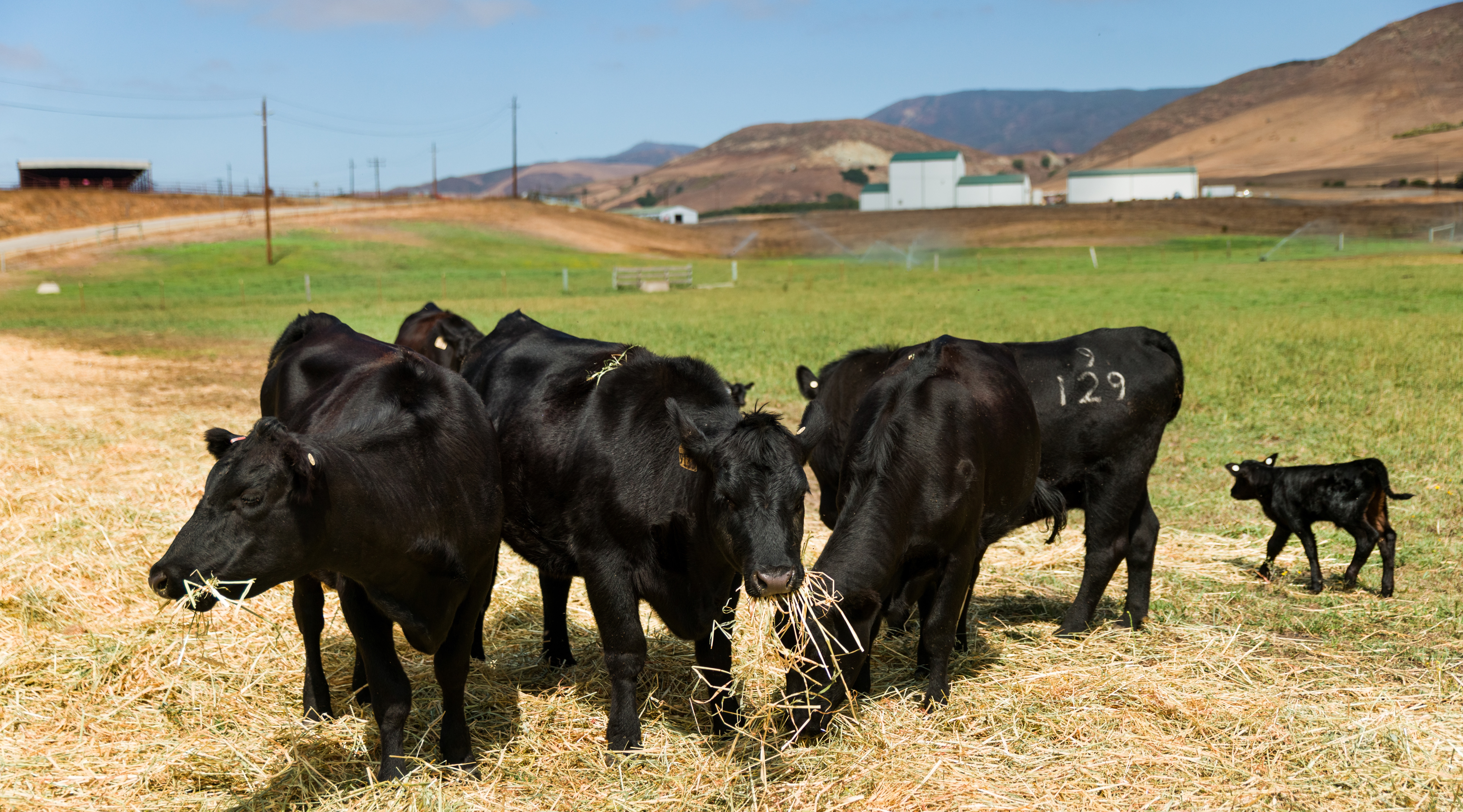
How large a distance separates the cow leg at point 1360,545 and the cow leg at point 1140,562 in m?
1.42

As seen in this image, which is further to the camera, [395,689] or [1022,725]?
[1022,725]

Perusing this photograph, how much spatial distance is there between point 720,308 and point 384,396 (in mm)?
28061

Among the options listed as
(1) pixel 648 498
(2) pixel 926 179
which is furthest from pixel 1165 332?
(2) pixel 926 179

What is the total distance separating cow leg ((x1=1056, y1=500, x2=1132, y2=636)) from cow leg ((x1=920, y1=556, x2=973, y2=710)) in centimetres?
153

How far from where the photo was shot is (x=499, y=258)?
6425 cm

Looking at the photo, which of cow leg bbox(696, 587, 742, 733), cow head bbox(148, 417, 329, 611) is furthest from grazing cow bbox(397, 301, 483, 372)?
cow head bbox(148, 417, 329, 611)

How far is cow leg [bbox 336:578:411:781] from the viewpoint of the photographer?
15.4 ft

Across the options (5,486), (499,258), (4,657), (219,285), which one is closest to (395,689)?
(4,657)

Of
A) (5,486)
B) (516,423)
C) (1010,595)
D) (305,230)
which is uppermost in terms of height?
(305,230)

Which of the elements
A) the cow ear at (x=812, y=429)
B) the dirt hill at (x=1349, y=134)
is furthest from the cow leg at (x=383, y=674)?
the dirt hill at (x=1349, y=134)

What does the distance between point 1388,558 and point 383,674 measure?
6.61 m

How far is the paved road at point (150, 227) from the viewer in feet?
204

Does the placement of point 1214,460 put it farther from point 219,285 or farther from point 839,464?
point 219,285

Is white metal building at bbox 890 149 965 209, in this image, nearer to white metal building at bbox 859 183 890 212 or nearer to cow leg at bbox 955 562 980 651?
white metal building at bbox 859 183 890 212
